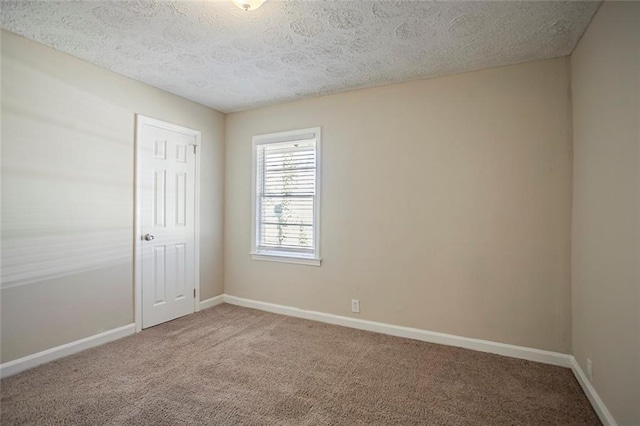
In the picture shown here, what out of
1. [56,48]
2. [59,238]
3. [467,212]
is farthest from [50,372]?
[467,212]

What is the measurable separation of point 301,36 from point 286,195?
75.2 inches

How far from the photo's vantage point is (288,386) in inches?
90.5

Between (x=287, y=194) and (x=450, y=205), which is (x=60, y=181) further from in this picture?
(x=450, y=205)

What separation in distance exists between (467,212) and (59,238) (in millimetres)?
3614

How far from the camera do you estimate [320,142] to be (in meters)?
3.67

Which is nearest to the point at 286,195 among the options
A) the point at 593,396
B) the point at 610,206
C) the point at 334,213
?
the point at 334,213

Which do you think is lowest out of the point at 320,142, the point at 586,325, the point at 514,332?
the point at 514,332

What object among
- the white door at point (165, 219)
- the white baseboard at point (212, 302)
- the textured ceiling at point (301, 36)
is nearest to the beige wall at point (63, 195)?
the white door at point (165, 219)

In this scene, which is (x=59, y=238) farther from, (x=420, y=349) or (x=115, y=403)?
(x=420, y=349)

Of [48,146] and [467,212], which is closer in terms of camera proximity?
[48,146]

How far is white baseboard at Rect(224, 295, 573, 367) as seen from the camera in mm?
2654

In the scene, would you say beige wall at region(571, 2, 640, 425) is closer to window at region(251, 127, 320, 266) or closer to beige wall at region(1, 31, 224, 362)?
window at region(251, 127, 320, 266)

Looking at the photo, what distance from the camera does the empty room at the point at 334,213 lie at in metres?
2.02

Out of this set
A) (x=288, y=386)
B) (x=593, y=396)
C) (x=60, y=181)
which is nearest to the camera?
Result: (x=593, y=396)
